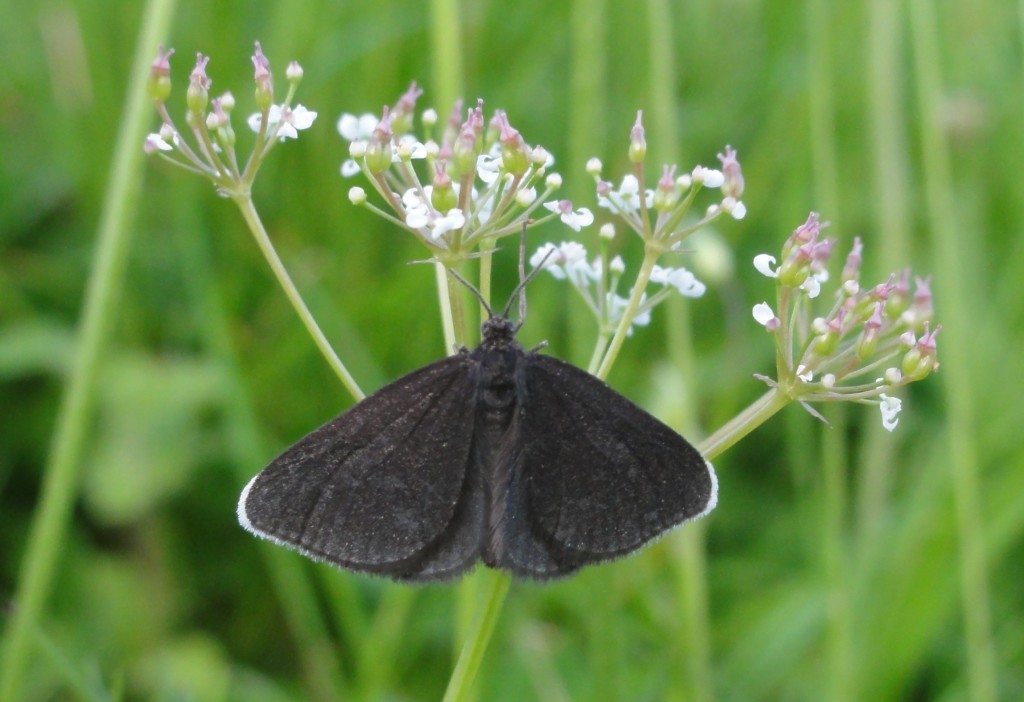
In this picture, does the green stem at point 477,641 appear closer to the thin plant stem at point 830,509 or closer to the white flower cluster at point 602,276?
the white flower cluster at point 602,276

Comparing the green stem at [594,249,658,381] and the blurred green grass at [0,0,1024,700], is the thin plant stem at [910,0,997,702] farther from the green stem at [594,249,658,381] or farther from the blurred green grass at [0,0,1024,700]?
the green stem at [594,249,658,381]

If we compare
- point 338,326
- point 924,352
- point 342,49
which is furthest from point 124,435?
point 924,352

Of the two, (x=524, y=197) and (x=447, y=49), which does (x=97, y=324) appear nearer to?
(x=524, y=197)

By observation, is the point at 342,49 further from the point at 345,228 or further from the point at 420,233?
the point at 420,233

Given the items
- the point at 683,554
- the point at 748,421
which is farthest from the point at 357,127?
the point at 683,554

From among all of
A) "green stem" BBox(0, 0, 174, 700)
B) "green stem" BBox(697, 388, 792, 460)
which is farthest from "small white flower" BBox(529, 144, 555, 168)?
"green stem" BBox(0, 0, 174, 700)

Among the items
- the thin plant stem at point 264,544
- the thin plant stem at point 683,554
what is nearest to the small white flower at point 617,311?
the thin plant stem at point 683,554
